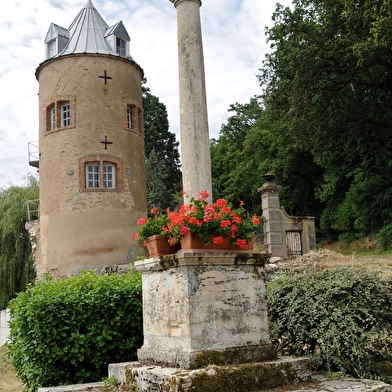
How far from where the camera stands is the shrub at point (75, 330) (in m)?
6.95

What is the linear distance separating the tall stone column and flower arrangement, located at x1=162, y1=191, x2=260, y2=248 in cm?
86

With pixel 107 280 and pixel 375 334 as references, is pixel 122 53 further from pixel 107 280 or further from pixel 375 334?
pixel 375 334

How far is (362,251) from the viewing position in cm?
2606

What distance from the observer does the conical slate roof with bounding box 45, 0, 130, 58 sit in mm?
21781

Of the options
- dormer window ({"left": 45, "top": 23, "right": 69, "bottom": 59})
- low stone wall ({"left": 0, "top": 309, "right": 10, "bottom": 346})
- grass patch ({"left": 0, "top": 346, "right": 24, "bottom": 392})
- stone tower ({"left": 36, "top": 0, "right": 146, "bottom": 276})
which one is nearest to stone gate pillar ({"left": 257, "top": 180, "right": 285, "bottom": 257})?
stone tower ({"left": 36, "top": 0, "right": 146, "bottom": 276})

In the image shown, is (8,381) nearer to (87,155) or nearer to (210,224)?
(210,224)

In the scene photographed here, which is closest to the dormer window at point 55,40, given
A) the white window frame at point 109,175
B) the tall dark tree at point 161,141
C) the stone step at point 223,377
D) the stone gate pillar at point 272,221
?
the white window frame at point 109,175

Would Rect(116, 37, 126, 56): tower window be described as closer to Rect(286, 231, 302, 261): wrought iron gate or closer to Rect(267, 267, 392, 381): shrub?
Rect(286, 231, 302, 261): wrought iron gate

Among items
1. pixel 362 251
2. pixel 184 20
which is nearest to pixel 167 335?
pixel 184 20

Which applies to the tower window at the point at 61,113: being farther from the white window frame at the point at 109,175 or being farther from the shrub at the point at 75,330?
the shrub at the point at 75,330

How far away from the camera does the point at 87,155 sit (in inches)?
808

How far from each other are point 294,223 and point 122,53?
1141 centimetres

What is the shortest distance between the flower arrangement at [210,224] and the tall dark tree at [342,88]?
603 inches

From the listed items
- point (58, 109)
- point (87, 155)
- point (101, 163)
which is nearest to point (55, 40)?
point (58, 109)
